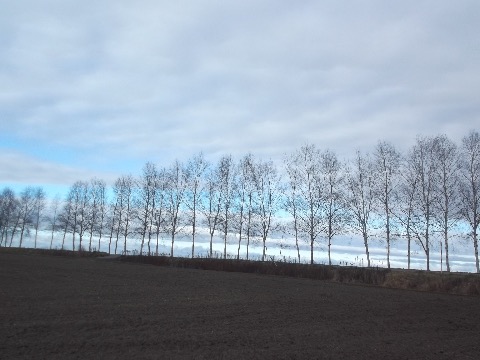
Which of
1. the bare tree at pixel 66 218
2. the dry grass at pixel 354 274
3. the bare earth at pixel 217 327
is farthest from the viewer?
the bare tree at pixel 66 218

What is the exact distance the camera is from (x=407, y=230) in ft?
159

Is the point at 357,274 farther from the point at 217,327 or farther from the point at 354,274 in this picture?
the point at 217,327

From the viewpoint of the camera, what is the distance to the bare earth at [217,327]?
999cm

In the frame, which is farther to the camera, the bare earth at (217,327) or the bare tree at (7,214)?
the bare tree at (7,214)

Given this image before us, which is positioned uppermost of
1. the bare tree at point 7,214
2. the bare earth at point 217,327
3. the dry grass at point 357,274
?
the bare tree at point 7,214

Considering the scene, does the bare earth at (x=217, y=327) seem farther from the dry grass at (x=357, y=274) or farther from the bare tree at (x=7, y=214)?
the bare tree at (x=7, y=214)

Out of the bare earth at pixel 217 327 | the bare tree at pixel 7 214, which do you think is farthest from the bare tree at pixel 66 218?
the bare earth at pixel 217 327

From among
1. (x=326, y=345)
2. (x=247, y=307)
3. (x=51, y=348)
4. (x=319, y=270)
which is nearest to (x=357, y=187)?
(x=319, y=270)

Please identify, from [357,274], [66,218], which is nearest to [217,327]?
[357,274]

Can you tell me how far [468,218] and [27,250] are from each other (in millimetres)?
60905

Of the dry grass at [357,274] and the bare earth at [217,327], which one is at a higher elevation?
the dry grass at [357,274]

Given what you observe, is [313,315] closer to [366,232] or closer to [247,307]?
[247,307]

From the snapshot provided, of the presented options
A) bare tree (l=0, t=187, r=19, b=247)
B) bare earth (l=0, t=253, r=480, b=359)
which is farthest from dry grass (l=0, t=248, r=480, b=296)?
bare tree (l=0, t=187, r=19, b=247)

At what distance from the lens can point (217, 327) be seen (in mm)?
12781
